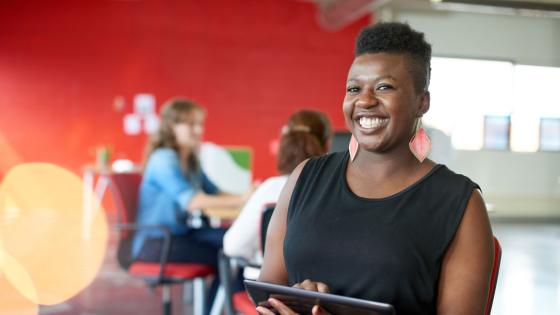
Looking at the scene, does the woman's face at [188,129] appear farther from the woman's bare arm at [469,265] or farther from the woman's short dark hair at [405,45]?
the woman's bare arm at [469,265]

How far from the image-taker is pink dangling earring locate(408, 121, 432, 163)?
49.2 inches

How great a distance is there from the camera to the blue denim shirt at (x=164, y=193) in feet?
11.6

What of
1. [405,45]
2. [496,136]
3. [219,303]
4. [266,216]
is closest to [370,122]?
[405,45]

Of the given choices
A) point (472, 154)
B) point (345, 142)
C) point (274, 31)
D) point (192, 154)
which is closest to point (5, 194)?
point (274, 31)

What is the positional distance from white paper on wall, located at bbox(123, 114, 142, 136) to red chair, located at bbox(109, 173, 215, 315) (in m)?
5.61

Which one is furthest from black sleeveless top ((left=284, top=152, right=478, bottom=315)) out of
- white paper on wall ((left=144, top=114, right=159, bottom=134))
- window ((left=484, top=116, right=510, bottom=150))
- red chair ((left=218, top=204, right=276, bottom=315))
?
white paper on wall ((left=144, top=114, right=159, bottom=134))

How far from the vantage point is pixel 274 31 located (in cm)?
958

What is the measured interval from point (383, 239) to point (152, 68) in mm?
8285

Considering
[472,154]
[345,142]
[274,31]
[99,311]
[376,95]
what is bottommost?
[99,311]

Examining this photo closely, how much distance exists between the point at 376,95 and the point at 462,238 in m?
0.31

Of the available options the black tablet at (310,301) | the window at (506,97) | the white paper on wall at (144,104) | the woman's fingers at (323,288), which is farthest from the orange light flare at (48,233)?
the woman's fingers at (323,288)

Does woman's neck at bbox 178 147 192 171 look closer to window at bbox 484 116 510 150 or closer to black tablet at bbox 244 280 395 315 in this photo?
black tablet at bbox 244 280 395 315

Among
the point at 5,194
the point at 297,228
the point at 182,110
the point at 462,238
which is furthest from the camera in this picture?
the point at 5,194

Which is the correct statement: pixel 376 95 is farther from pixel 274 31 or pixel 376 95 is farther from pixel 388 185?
pixel 274 31
